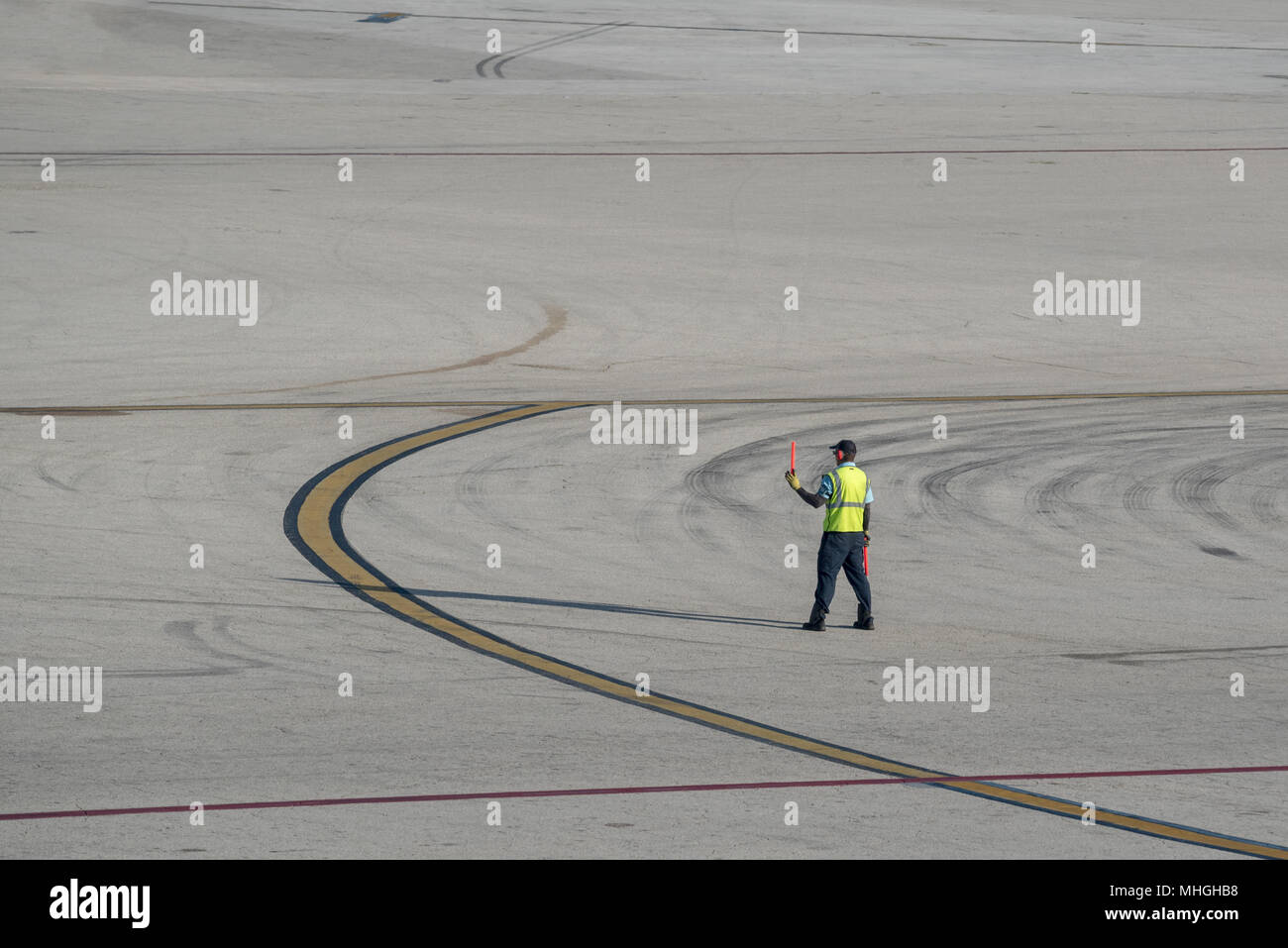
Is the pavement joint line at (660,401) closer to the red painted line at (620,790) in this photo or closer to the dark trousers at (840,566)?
the dark trousers at (840,566)

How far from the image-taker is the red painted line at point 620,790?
9628 millimetres

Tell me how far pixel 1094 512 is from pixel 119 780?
11.3 meters

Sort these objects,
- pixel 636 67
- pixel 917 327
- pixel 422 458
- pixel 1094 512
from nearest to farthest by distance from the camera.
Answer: pixel 1094 512 < pixel 422 458 < pixel 917 327 < pixel 636 67

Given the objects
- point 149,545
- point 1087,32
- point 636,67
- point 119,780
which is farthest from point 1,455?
point 1087,32

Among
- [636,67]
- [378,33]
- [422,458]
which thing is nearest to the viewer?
[422,458]

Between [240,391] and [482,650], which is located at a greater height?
A: [240,391]

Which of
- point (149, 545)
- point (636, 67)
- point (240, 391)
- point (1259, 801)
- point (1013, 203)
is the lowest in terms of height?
point (1259, 801)

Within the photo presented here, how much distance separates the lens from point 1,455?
1906cm

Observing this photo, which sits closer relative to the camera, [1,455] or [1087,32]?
[1,455]

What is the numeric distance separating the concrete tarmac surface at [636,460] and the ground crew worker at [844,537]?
0.40 meters

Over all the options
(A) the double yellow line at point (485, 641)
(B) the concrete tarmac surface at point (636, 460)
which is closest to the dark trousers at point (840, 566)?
(B) the concrete tarmac surface at point (636, 460)

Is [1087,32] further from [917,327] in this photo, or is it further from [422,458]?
[422,458]

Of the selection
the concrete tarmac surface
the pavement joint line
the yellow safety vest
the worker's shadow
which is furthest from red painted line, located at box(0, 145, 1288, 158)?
the yellow safety vest

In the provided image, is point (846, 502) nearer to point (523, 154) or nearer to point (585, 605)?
point (585, 605)
